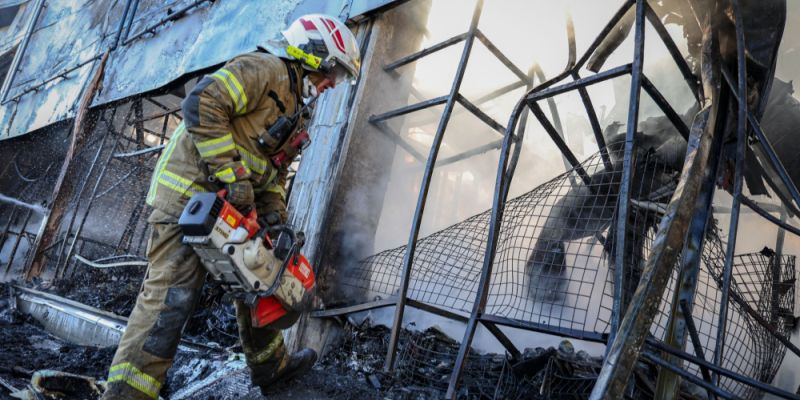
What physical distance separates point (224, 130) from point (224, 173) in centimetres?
23

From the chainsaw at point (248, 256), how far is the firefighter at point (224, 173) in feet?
0.49

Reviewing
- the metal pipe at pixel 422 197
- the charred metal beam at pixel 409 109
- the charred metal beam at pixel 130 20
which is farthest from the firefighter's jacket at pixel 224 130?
the charred metal beam at pixel 130 20

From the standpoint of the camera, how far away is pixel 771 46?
2736 mm

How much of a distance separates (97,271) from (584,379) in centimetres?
687

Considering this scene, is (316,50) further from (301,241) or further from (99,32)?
(99,32)

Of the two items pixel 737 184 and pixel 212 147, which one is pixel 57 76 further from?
pixel 737 184

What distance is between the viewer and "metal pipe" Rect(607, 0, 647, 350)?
2137 millimetres

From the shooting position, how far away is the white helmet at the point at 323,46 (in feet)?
9.50

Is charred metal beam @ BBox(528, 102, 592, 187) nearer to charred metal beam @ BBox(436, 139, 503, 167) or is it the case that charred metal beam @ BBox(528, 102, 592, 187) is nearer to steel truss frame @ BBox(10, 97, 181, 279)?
charred metal beam @ BBox(436, 139, 503, 167)

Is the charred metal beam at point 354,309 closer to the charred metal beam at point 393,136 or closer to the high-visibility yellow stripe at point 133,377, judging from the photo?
the high-visibility yellow stripe at point 133,377

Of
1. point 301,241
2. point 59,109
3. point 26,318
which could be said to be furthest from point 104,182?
point 301,241

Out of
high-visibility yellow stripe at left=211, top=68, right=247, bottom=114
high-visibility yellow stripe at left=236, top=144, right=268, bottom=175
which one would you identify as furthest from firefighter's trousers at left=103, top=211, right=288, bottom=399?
high-visibility yellow stripe at left=211, top=68, right=247, bottom=114

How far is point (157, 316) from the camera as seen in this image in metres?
2.26

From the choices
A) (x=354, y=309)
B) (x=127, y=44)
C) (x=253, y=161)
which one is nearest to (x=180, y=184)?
(x=253, y=161)
